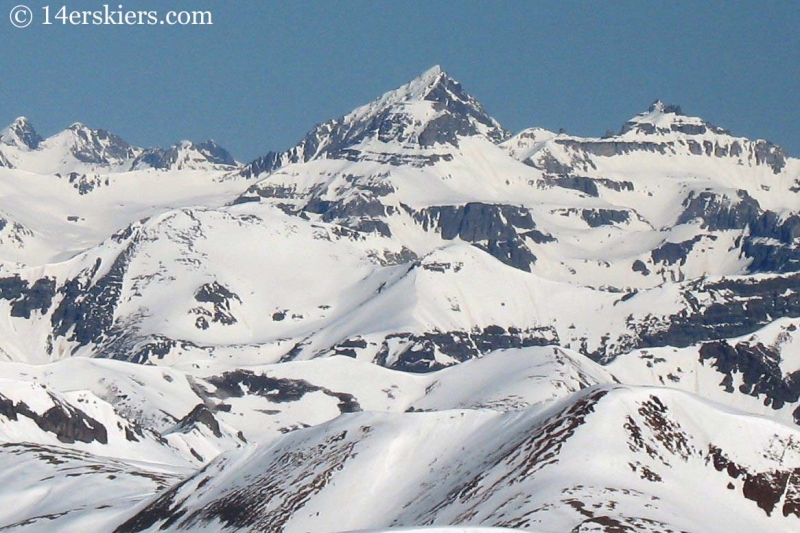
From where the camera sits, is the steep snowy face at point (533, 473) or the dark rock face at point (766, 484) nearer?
the steep snowy face at point (533, 473)

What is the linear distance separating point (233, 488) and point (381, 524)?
70.9 feet

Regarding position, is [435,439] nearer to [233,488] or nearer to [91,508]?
[233,488]

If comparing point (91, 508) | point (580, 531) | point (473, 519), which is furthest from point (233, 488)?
point (580, 531)

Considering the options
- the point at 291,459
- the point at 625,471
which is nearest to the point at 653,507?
the point at 625,471

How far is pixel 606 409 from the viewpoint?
13012 centimetres

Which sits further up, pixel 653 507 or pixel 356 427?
pixel 356 427

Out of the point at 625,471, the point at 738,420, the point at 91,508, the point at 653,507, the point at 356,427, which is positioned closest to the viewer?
the point at 653,507

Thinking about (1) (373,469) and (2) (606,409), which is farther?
(1) (373,469)

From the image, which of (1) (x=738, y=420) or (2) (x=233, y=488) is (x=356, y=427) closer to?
(2) (x=233, y=488)

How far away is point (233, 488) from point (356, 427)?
414 inches

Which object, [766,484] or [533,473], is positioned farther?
[766,484]

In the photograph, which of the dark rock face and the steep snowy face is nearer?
the steep snowy face

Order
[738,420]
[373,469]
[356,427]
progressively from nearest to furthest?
[738,420], [373,469], [356,427]

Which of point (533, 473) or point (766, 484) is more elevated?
point (533, 473)
